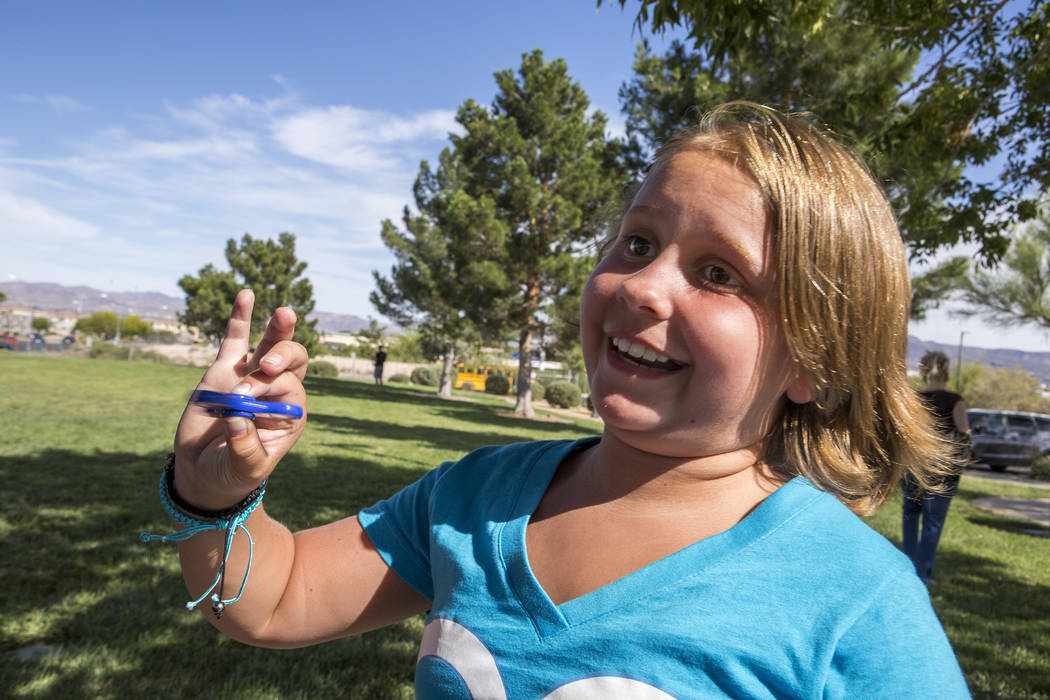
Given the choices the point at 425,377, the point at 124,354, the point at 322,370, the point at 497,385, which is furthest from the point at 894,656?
the point at 124,354

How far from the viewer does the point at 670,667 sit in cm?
90

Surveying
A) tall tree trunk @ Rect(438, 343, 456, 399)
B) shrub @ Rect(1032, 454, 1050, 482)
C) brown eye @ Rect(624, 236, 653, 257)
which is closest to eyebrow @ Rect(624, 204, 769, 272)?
brown eye @ Rect(624, 236, 653, 257)

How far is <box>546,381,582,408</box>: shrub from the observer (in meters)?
31.7

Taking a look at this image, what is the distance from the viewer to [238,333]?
1150mm

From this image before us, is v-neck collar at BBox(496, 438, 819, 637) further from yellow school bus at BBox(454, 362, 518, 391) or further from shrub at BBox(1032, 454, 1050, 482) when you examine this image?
yellow school bus at BBox(454, 362, 518, 391)

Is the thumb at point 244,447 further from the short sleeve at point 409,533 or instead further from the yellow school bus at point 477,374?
the yellow school bus at point 477,374

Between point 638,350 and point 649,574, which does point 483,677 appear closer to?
point 649,574

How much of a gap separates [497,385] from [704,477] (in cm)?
3753

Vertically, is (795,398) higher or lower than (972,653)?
higher

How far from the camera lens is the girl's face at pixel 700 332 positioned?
1.02 metres

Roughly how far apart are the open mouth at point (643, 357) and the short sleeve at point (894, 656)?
15.8 inches

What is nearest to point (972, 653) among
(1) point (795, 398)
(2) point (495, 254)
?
(1) point (795, 398)

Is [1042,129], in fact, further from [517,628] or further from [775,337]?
[517,628]

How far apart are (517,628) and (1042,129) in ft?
23.9
